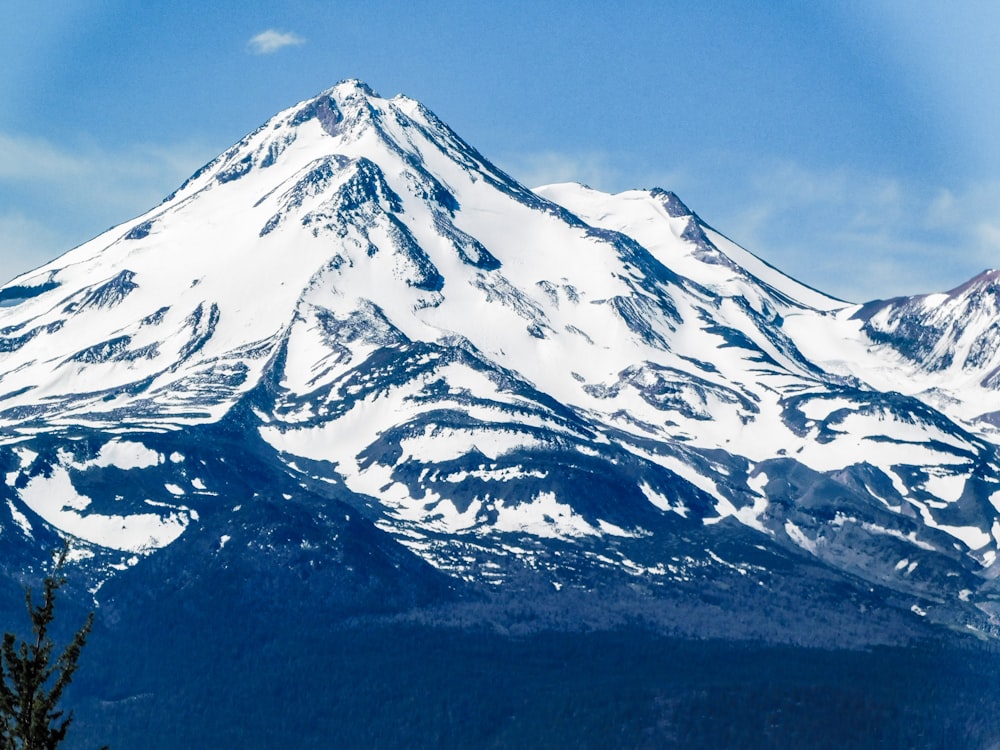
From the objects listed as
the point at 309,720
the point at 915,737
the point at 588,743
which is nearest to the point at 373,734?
the point at 309,720

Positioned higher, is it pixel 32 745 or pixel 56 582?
pixel 56 582

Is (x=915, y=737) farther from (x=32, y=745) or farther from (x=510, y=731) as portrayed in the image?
(x=32, y=745)

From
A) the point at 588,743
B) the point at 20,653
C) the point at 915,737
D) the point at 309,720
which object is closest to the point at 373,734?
the point at 309,720

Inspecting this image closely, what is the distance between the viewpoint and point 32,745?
4772cm

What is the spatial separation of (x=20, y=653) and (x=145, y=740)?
146 m

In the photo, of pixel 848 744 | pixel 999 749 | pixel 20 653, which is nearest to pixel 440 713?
pixel 848 744

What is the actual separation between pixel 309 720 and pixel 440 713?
44.6 feet

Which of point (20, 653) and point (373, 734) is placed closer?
point (20, 653)

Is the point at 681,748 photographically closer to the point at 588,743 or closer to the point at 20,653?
the point at 588,743

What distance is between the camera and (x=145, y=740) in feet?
629

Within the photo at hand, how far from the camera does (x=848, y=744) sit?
19312cm

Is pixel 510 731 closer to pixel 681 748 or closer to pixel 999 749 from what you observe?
pixel 681 748

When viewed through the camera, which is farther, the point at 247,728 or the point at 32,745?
the point at 247,728

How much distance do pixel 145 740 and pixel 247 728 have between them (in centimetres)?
1078
